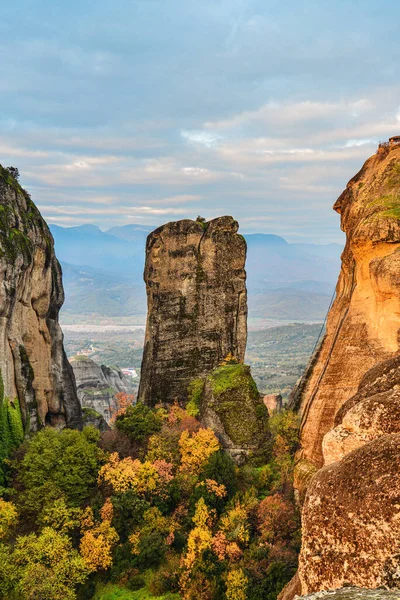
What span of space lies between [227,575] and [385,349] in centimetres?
1322

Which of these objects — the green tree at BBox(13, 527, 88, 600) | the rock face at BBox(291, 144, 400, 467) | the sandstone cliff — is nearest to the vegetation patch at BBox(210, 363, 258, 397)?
the rock face at BBox(291, 144, 400, 467)

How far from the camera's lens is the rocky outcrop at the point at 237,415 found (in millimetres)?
32219

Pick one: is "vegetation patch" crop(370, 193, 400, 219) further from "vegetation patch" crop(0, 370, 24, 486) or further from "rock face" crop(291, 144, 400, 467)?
"vegetation patch" crop(0, 370, 24, 486)

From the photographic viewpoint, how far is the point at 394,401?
409 inches

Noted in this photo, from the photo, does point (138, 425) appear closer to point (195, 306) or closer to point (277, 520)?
point (277, 520)

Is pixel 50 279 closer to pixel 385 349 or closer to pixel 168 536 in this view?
pixel 168 536

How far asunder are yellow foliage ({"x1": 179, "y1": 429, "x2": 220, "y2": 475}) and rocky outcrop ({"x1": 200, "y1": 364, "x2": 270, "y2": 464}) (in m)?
1.46

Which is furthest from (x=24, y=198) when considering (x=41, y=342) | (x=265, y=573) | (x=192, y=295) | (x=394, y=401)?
(x=394, y=401)

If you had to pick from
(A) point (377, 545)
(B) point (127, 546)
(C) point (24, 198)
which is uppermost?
(C) point (24, 198)

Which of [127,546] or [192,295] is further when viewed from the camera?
[192,295]

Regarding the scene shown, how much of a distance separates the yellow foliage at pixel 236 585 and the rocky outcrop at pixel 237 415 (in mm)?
10916

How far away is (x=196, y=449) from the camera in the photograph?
30.5 metres

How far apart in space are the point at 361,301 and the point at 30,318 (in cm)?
2968

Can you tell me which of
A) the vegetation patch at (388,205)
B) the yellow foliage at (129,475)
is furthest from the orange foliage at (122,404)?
the vegetation patch at (388,205)
